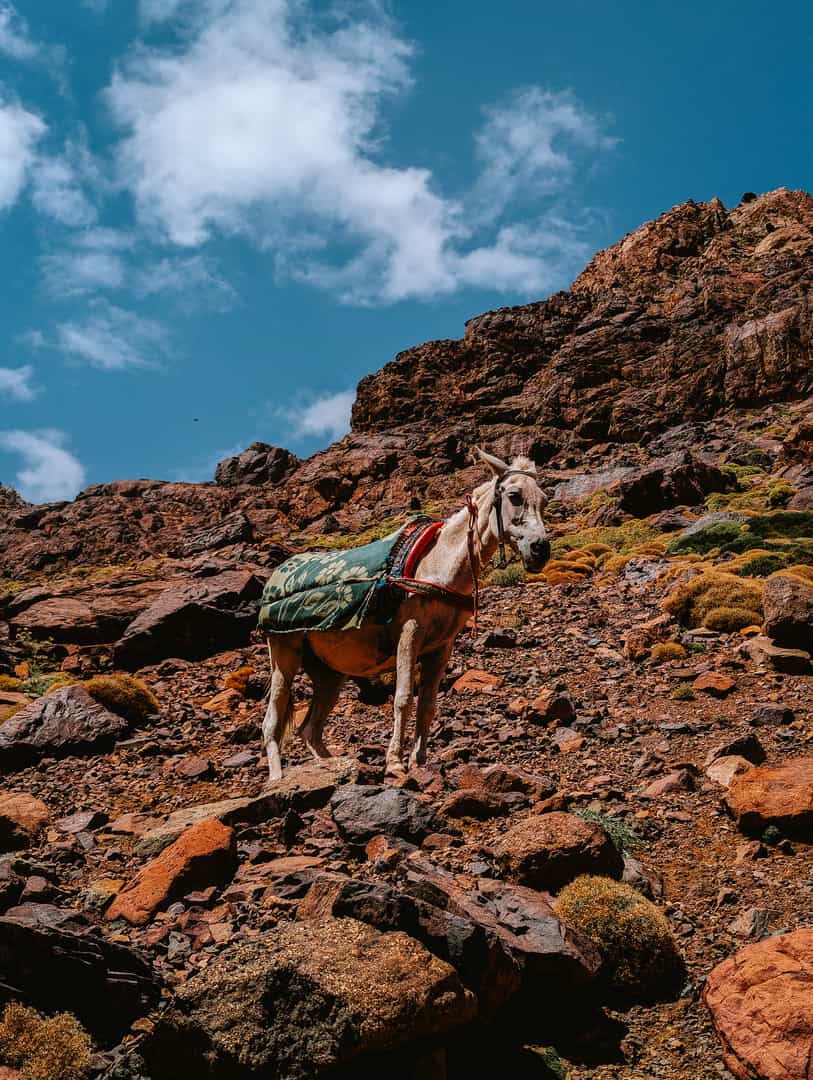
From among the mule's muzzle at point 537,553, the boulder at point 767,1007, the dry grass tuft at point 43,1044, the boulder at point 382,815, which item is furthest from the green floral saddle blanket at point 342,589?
the dry grass tuft at point 43,1044

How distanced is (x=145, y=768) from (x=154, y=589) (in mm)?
15195

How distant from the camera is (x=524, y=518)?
7.24m

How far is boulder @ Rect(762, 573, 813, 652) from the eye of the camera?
1102 centimetres

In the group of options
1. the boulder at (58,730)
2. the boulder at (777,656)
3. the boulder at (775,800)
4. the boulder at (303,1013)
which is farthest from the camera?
the boulder at (777,656)

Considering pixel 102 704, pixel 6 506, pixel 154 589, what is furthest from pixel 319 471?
pixel 102 704

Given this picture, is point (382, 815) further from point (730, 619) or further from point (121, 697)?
point (730, 619)

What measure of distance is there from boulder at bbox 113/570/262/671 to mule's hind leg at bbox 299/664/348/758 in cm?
1013

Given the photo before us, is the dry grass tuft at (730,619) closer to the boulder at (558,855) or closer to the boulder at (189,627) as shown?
the boulder at (558,855)

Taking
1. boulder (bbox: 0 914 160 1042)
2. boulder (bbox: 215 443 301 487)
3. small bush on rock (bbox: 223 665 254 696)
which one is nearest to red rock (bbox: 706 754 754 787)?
boulder (bbox: 0 914 160 1042)

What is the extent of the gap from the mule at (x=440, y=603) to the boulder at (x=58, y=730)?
3841 mm

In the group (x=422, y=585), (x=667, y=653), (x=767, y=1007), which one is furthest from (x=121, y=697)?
(x=767, y=1007)

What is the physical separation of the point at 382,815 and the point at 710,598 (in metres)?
10.2

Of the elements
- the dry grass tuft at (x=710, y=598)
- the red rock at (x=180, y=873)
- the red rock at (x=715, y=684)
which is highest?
the dry grass tuft at (x=710, y=598)

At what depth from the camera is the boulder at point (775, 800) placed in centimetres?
568
